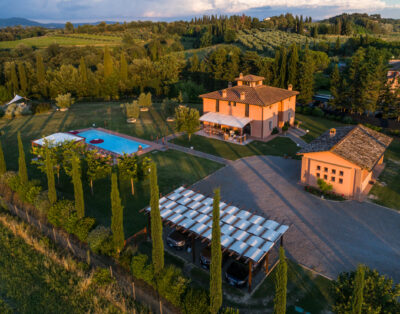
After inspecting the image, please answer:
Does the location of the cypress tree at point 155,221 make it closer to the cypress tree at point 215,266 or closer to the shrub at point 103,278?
the shrub at point 103,278

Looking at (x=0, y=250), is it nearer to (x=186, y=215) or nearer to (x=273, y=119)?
(x=186, y=215)

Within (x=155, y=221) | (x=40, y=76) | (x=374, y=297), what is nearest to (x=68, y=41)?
(x=40, y=76)

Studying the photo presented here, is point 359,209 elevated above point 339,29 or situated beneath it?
situated beneath

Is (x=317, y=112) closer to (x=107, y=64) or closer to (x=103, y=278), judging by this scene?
(x=103, y=278)

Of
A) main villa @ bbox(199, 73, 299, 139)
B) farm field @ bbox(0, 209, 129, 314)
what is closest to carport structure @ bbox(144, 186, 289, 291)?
farm field @ bbox(0, 209, 129, 314)

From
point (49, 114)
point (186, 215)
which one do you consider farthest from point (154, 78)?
point (186, 215)

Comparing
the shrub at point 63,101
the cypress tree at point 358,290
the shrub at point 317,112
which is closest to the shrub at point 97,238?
the cypress tree at point 358,290
